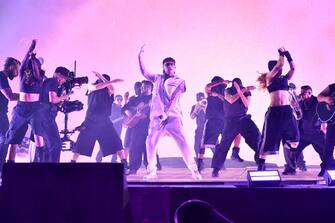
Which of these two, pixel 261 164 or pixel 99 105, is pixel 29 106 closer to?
pixel 99 105

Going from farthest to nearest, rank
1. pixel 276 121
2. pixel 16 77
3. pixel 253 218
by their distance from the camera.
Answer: pixel 16 77 → pixel 276 121 → pixel 253 218

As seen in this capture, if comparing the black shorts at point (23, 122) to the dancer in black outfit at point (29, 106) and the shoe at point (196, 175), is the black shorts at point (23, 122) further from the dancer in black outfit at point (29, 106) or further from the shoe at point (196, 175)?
the shoe at point (196, 175)

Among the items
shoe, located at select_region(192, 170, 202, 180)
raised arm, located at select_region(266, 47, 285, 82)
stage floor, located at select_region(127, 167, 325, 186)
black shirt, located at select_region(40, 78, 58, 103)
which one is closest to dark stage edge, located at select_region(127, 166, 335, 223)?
stage floor, located at select_region(127, 167, 325, 186)

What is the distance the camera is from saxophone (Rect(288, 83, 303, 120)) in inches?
219

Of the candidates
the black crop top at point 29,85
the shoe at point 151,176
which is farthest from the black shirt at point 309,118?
the black crop top at point 29,85

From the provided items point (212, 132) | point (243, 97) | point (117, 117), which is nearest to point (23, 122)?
point (117, 117)

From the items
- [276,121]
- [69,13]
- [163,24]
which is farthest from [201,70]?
[69,13]

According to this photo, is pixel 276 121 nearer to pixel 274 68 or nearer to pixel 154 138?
pixel 274 68

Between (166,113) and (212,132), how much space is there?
2.56ft

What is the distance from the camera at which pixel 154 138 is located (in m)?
5.61

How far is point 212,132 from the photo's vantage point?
18.7 feet

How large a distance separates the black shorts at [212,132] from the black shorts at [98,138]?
1.32 m

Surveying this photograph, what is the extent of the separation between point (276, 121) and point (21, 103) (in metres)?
3.85

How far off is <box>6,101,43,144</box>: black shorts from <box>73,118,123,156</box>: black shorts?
2.05 ft
